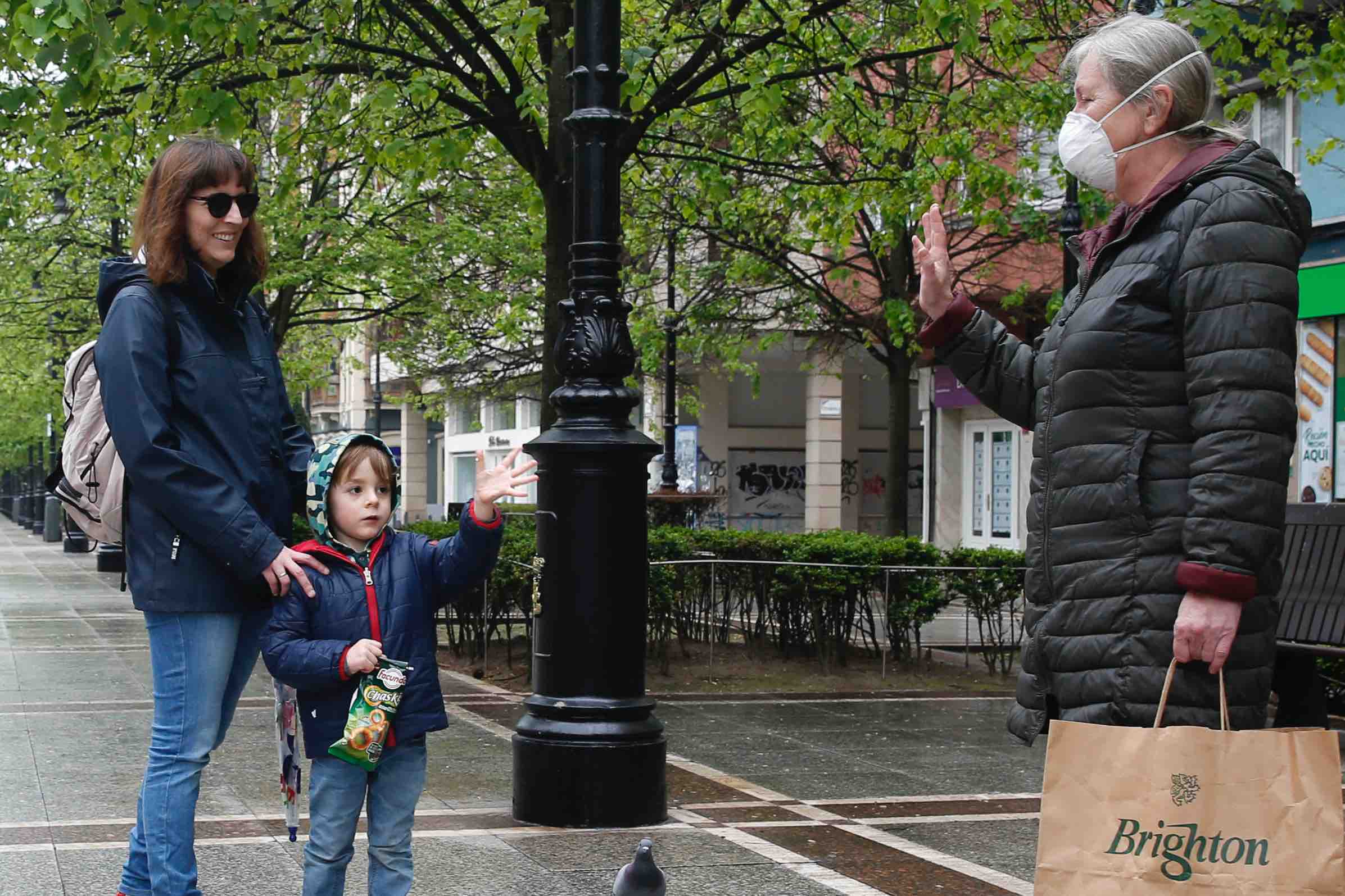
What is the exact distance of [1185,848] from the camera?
303 cm

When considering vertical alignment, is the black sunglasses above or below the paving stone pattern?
above

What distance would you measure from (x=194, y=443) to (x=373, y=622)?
0.71 m

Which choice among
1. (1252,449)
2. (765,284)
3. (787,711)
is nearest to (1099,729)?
(1252,449)

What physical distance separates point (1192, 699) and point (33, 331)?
2780cm

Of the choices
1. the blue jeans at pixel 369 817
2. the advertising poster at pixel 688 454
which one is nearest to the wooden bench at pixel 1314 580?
the blue jeans at pixel 369 817

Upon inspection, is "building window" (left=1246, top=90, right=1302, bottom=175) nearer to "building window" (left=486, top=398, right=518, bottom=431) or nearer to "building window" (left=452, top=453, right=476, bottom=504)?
"building window" (left=486, top=398, right=518, bottom=431)

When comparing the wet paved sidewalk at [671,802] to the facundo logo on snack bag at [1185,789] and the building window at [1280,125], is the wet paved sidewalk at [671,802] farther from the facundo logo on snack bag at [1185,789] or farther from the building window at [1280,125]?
the building window at [1280,125]

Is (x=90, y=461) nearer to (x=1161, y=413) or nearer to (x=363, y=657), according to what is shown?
(x=363, y=657)

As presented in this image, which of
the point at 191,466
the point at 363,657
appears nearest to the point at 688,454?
the point at 191,466

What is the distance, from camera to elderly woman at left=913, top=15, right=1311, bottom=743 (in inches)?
128

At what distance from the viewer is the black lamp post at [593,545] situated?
6645 millimetres

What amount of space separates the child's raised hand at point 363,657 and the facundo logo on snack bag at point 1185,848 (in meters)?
1.97

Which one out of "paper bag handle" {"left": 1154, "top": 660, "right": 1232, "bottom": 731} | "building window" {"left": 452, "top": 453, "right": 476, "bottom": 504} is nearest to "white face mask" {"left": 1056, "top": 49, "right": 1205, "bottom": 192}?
"paper bag handle" {"left": 1154, "top": 660, "right": 1232, "bottom": 731}

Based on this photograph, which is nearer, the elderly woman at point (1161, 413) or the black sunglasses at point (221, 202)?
the elderly woman at point (1161, 413)
